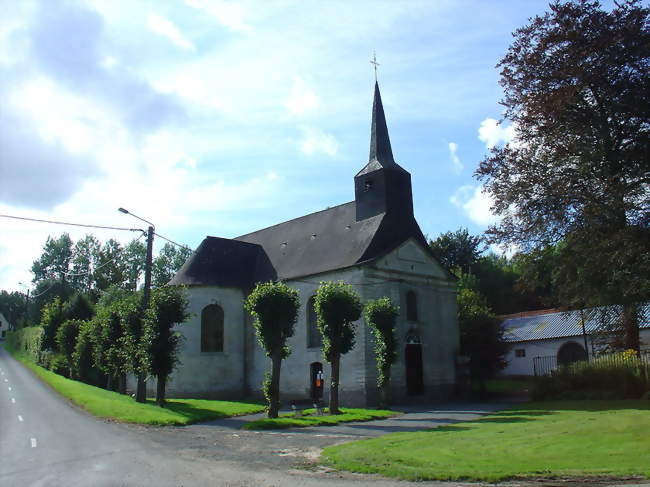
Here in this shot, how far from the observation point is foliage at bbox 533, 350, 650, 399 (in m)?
23.1

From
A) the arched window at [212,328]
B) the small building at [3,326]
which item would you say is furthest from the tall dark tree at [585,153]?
the small building at [3,326]

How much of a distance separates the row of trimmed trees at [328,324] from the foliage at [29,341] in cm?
3338

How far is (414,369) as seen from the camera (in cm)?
3112

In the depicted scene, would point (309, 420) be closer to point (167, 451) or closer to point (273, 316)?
point (273, 316)

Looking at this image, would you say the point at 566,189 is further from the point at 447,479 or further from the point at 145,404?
the point at 145,404

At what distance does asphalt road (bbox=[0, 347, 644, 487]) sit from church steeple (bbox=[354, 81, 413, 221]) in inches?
493

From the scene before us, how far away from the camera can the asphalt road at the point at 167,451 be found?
33.9 ft

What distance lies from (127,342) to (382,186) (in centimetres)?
1592

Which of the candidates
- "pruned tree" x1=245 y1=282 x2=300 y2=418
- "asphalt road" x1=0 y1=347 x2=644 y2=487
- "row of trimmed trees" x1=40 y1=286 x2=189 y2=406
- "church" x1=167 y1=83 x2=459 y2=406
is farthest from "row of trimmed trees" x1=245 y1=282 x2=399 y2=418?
"row of trimmed trees" x1=40 y1=286 x2=189 y2=406

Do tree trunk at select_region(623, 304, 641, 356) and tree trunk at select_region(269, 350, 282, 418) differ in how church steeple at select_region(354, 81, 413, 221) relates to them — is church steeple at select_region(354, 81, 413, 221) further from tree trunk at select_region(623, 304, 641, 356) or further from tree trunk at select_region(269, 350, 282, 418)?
tree trunk at select_region(623, 304, 641, 356)

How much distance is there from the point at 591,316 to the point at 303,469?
18332 mm

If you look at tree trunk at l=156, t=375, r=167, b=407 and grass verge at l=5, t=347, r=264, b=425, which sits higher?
tree trunk at l=156, t=375, r=167, b=407

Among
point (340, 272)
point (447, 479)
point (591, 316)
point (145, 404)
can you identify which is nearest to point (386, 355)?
point (340, 272)

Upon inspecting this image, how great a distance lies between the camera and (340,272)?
100 ft
